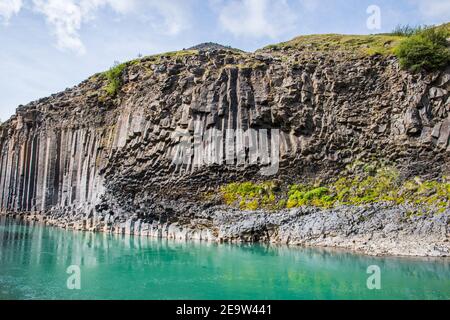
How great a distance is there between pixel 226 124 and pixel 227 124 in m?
0.10

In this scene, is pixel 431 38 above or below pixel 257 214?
above

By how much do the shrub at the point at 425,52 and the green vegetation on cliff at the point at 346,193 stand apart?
959 centimetres

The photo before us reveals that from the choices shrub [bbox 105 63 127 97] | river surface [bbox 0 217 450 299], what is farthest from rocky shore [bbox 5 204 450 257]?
shrub [bbox 105 63 127 97]

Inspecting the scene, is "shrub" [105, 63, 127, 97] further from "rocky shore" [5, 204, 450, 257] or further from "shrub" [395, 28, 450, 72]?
"shrub" [395, 28, 450, 72]

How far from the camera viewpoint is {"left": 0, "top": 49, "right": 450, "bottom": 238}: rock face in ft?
107

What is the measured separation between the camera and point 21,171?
50.3 m

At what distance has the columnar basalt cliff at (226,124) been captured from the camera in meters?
32.6

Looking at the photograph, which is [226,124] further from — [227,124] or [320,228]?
[320,228]

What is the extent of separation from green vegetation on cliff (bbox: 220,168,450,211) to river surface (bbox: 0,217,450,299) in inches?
205

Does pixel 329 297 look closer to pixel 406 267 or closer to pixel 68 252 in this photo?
pixel 406 267

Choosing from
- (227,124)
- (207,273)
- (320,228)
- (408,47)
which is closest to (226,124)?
(227,124)

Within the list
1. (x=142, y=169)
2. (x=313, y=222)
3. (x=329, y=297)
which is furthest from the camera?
(x=142, y=169)
